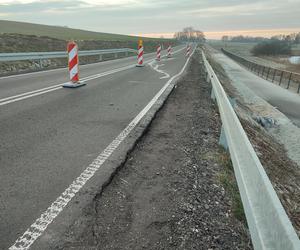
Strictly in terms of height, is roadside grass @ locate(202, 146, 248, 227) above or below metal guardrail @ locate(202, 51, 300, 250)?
below

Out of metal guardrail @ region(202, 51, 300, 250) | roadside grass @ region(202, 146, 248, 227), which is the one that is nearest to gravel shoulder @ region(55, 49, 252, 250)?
roadside grass @ region(202, 146, 248, 227)

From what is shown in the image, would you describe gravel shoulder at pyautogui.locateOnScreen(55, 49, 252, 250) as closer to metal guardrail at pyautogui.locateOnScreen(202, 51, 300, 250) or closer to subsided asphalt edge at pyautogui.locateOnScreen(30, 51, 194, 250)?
subsided asphalt edge at pyautogui.locateOnScreen(30, 51, 194, 250)

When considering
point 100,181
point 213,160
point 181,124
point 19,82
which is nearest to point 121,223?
point 100,181

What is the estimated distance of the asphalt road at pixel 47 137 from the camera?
3.19 m

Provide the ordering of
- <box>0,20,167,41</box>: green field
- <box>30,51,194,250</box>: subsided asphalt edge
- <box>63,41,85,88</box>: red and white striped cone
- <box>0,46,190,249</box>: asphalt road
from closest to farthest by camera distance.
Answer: <box>30,51,194,250</box>: subsided asphalt edge < <box>0,46,190,249</box>: asphalt road < <box>63,41,85,88</box>: red and white striped cone < <box>0,20,167,41</box>: green field

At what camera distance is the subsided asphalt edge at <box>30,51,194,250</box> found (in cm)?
264

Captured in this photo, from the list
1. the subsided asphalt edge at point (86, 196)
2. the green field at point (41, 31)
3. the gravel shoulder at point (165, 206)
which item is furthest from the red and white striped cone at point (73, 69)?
the green field at point (41, 31)

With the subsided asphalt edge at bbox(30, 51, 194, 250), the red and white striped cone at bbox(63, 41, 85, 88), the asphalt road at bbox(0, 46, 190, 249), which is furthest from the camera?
the red and white striped cone at bbox(63, 41, 85, 88)

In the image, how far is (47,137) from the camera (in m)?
5.21

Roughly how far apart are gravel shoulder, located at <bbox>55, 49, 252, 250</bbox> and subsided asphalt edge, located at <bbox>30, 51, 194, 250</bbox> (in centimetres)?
5

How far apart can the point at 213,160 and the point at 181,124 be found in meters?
2.02

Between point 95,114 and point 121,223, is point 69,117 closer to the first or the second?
point 95,114

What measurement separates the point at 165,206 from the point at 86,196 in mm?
857

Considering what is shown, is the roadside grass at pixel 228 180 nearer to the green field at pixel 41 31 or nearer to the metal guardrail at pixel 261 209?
the metal guardrail at pixel 261 209
